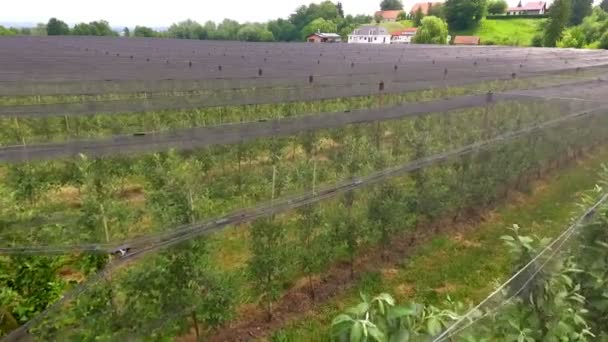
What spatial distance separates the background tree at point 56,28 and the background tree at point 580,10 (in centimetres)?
8265

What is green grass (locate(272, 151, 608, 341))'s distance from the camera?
15.7 feet

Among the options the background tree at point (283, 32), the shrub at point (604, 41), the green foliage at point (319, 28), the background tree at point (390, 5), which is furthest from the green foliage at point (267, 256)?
the background tree at point (390, 5)

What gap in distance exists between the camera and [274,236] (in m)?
4.31

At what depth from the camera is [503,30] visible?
61031 mm

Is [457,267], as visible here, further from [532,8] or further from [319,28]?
[532,8]

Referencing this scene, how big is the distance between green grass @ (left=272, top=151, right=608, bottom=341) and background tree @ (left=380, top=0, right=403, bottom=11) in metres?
118

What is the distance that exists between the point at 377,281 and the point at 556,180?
592 centimetres

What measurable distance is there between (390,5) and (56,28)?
90.1 metres

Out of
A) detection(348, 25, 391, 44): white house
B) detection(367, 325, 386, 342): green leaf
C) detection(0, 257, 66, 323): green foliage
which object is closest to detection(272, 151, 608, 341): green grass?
detection(0, 257, 66, 323): green foliage

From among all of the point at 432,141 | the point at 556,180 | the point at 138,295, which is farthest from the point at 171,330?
the point at 556,180

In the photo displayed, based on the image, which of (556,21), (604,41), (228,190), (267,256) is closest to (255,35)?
(556,21)

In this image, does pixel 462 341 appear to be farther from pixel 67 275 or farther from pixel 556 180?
pixel 556 180

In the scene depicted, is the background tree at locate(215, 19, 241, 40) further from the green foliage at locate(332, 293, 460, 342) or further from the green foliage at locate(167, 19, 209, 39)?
the green foliage at locate(332, 293, 460, 342)

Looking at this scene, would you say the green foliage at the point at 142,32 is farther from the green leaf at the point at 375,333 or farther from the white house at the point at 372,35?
the green leaf at the point at 375,333
